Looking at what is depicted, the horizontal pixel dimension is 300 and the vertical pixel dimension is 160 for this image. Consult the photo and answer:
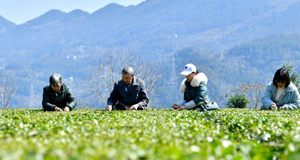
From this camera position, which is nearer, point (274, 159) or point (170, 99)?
point (274, 159)

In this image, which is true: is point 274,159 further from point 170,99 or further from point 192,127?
point 170,99

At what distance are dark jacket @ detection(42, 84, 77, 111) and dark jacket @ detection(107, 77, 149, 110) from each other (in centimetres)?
113

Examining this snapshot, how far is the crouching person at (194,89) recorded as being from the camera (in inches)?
372

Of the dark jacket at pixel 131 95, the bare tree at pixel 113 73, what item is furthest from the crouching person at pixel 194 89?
the bare tree at pixel 113 73

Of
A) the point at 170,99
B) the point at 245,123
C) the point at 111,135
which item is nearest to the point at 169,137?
the point at 111,135

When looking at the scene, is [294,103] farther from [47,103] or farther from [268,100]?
[47,103]

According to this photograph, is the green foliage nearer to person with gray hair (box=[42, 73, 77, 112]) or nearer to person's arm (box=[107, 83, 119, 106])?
person's arm (box=[107, 83, 119, 106])

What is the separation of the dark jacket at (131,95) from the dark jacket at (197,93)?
1156 mm

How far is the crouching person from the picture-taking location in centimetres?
945

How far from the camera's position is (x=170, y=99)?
176125 millimetres

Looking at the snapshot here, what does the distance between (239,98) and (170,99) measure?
152525 mm

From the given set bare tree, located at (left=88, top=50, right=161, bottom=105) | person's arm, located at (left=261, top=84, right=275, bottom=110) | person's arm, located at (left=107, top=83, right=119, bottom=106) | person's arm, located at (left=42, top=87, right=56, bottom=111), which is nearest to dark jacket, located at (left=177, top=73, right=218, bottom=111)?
person's arm, located at (left=261, top=84, right=275, bottom=110)

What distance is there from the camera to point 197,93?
9.59 metres

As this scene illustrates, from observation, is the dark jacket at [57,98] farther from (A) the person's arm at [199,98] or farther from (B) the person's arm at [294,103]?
(B) the person's arm at [294,103]
